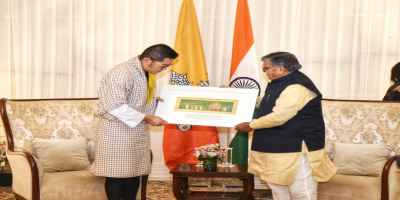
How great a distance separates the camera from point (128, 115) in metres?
3.23

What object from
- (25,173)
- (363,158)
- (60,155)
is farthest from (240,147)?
(25,173)

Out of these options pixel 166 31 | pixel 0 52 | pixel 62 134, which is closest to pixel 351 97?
pixel 166 31

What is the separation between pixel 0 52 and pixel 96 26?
1136mm

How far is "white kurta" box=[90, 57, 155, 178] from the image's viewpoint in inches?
127

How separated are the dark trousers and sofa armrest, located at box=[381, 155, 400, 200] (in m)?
1.83

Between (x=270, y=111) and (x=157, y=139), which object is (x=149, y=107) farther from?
(x=157, y=139)

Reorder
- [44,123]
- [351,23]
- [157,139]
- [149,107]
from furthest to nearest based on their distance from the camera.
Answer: [157,139] → [351,23] → [44,123] → [149,107]

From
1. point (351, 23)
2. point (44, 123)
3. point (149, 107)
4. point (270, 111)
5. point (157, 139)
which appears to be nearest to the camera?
point (270, 111)

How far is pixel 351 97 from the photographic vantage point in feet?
17.5

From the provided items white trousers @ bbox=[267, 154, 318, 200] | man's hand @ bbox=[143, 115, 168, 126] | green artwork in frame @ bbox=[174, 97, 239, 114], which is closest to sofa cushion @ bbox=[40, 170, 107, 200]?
man's hand @ bbox=[143, 115, 168, 126]

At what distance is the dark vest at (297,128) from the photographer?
307cm

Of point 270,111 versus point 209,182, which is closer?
point 270,111

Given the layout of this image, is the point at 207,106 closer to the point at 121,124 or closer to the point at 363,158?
the point at 121,124

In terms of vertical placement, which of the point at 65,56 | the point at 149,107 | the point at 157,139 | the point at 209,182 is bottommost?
the point at 209,182
